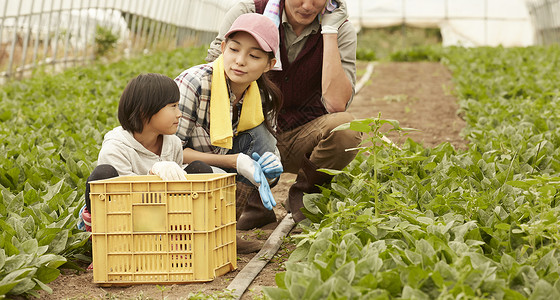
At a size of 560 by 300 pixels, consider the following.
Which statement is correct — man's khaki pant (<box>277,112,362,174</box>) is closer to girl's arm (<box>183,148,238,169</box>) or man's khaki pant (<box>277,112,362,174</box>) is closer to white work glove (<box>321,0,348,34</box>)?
white work glove (<box>321,0,348,34</box>)

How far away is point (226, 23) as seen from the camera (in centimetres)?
389

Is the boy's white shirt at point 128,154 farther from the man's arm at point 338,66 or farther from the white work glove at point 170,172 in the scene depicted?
the man's arm at point 338,66

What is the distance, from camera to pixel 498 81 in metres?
8.68

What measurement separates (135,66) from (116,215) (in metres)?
9.21

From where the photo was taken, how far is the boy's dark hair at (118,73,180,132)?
10.3 ft

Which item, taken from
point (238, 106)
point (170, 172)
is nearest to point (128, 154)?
point (170, 172)

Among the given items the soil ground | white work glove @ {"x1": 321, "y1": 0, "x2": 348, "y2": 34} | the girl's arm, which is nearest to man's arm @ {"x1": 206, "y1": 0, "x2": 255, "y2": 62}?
white work glove @ {"x1": 321, "y1": 0, "x2": 348, "y2": 34}

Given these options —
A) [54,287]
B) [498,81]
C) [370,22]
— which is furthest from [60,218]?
[370,22]

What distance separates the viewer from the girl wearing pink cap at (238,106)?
3.41m

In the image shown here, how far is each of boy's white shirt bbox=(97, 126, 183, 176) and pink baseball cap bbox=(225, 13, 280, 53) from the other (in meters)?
0.66

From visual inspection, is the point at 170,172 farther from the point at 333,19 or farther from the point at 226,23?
the point at 333,19

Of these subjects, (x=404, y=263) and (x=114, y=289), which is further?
(x=114, y=289)

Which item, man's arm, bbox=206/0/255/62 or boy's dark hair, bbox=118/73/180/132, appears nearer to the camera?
boy's dark hair, bbox=118/73/180/132

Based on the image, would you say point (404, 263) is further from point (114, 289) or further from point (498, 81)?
point (498, 81)
